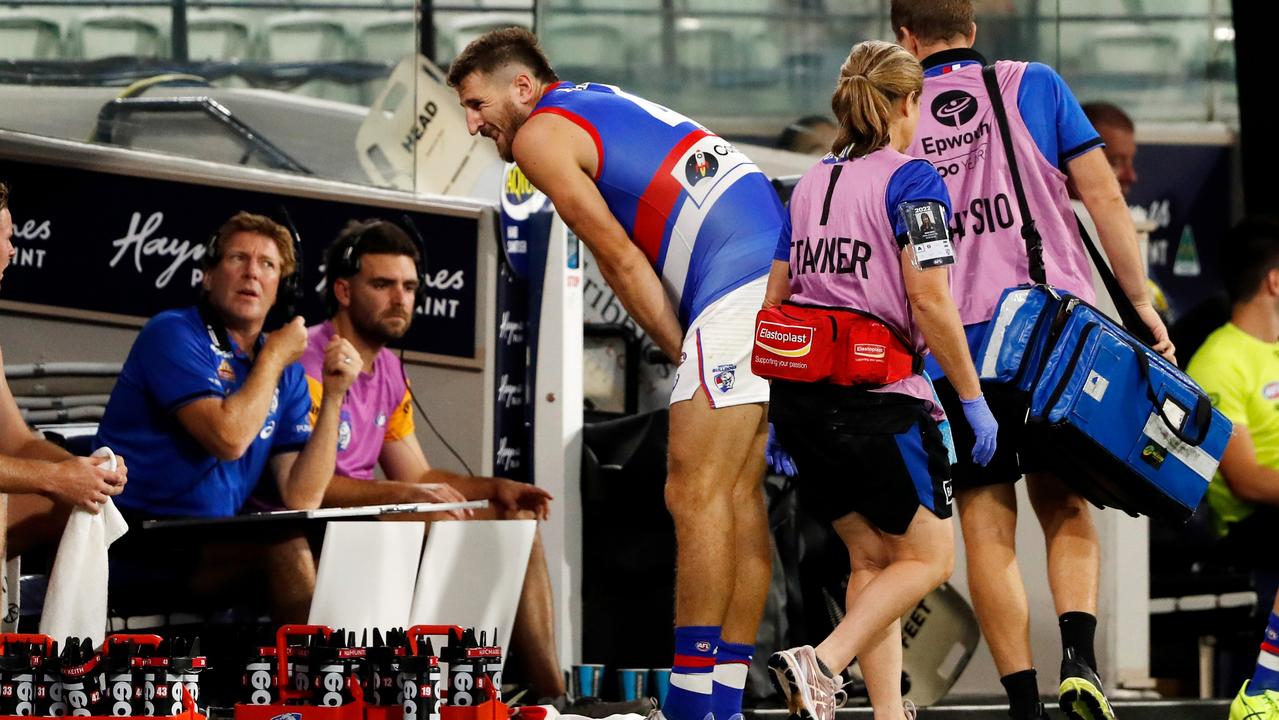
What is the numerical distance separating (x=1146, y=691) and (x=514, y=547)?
6.44ft

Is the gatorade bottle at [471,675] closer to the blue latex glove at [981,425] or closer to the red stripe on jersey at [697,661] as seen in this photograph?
the red stripe on jersey at [697,661]

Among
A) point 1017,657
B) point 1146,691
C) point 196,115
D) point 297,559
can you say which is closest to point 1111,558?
point 1146,691

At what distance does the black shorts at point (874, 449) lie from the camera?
347 centimetres

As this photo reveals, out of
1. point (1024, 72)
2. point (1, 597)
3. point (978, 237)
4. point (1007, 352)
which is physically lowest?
point (1, 597)

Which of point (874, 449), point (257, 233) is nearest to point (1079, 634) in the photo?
point (874, 449)

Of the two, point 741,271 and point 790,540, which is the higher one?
point 741,271

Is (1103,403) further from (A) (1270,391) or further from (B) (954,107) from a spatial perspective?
(A) (1270,391)

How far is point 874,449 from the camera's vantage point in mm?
3477

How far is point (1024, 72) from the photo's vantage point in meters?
3.94

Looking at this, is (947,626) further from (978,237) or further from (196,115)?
(196,115)

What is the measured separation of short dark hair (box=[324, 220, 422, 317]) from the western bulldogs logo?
1442 mm

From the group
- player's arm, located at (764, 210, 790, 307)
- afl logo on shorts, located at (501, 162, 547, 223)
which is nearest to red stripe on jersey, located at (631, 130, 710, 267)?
player's arm, located at (764, 210, 790, 307)

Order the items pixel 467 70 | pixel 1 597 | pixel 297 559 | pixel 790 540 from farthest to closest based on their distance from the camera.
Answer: pixel 790 540, pixel 297 559, pixel 467 70, pixel 1 597

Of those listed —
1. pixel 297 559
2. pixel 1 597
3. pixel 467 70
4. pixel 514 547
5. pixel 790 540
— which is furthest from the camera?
pixel 790 540
